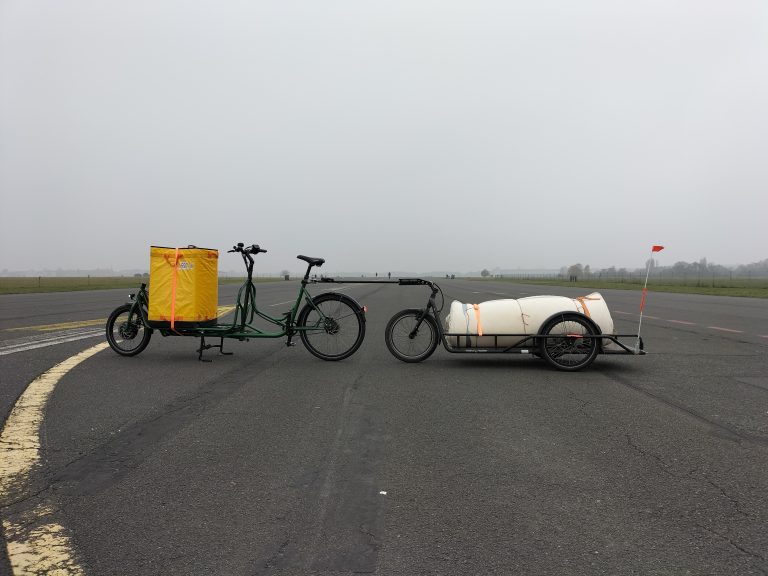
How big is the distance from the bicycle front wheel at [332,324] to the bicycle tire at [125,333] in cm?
247

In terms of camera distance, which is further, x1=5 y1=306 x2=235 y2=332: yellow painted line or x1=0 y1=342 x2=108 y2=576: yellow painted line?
x1=5 y1=306 x2=235 y2=332: yellow painted line

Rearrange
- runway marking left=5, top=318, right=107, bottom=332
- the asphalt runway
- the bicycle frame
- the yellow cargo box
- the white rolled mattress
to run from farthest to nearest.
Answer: runway marking left=5, top=318, right=107, bottom=332 < the bicycle frame < the yellow cargo box < the white rolled mattress < the asphalt runway

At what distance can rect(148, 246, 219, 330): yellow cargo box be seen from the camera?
23.9 ft

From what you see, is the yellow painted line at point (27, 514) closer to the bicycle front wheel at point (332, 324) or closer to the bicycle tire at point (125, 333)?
the bicycle tire at point (125, 333)

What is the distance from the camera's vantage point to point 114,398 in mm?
5395

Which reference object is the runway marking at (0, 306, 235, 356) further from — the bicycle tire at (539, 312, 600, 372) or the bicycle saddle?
the bicycle tire at (539, 312, 600, 372)

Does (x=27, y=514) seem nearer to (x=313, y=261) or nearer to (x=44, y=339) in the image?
(x=313, y=261)

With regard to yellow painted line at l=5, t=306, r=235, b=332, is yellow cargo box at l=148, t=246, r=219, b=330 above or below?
above

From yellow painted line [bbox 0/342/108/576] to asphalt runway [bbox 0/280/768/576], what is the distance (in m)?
0.04

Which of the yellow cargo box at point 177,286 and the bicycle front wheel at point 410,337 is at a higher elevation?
the yellow cargo box at point 177,286

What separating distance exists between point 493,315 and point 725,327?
329 inches

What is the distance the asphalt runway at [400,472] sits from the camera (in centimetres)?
253

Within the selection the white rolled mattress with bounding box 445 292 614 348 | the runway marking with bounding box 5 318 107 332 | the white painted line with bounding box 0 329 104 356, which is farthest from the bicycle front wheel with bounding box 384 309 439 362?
the runway marking with bounding box 5 318 107 332

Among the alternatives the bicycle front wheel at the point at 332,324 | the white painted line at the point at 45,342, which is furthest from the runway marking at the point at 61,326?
the bicycle front wheel at the point at 332,324
